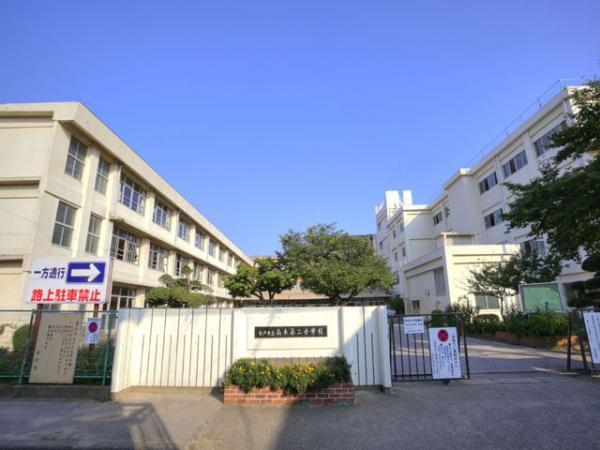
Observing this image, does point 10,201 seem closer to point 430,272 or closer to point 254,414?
point 254,414

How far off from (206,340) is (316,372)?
8.95 feet

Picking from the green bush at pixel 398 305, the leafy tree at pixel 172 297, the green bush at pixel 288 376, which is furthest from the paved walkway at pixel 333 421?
the green bush at pixel 398 305

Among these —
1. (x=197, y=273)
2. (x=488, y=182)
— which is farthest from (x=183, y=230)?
(x=488, y=182)

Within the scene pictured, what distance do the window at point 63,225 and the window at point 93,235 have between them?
114cm

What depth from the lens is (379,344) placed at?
725 cm

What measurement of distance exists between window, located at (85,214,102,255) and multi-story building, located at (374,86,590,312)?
21.1 meters

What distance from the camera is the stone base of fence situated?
6258 mm

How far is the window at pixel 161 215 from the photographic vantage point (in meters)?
25.0

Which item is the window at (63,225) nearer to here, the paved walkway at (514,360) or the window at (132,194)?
the window at (132,194)

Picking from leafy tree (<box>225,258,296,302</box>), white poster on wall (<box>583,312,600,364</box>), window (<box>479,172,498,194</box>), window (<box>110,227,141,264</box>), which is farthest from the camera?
leafy tree (<box>225,258,296,302</box>)

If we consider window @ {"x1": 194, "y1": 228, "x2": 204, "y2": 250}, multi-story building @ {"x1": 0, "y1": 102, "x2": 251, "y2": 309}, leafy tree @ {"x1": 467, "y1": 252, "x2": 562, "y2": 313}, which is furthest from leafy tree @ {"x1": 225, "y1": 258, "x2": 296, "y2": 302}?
leafy tree @ {"x1": 467, "y1": 252, "x2": 562, "y2": 313}

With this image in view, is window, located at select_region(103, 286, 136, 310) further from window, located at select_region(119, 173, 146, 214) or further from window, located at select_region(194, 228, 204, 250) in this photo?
→ window, located at select_region(194, 228, 204, 250)

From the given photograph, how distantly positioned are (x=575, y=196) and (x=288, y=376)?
9466 mm

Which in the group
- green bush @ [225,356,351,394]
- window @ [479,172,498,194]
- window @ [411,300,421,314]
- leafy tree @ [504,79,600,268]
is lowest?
green bush @ [225,356,351,394]
